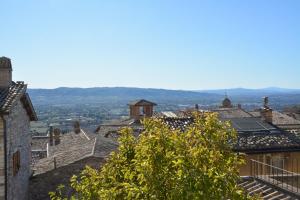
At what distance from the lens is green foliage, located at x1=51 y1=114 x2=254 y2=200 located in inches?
299

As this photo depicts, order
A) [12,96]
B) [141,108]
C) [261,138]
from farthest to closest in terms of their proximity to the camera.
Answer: [141,108] < [261,138] < [12,96]

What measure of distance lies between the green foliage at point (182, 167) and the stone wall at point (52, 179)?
12.1 meters

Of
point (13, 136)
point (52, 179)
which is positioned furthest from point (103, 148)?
point (13, 136)

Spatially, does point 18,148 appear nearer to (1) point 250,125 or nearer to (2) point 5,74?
(2) point 5,74

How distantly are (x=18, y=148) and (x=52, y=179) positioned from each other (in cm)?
281

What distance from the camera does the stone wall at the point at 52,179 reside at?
21281 millimetres

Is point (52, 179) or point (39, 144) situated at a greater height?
point (52, 179)

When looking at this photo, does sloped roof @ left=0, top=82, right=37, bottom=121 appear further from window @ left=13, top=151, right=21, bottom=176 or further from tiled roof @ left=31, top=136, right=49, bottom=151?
tiled roof @ left=31, top=136, right=49, bottom=151

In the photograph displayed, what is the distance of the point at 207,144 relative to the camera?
8719 millimetres

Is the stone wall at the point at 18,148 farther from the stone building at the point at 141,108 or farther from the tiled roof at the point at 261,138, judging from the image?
the stone building at the point at 141,108

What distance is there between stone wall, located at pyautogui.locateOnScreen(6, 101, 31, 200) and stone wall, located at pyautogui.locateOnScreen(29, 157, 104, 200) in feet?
1.63

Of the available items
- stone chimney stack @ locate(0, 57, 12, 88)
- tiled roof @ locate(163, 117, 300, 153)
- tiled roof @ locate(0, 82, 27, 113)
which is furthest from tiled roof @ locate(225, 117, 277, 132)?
stone chimney stack @ locate(0, 57, 12, 88)

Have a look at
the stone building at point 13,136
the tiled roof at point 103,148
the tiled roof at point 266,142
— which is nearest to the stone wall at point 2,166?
the stone building at point 13,136

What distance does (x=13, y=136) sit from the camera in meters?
18.0
